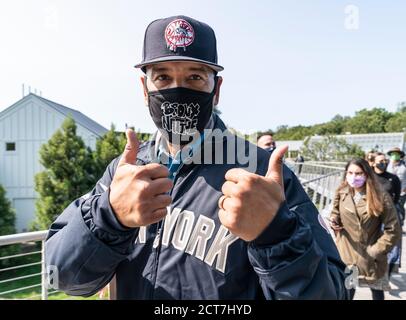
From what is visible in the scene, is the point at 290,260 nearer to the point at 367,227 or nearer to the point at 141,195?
the point at 141,195

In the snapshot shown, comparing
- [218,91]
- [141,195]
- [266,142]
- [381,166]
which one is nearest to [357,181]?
[266,142]

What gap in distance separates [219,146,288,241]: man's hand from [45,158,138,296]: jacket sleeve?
363 millimetres

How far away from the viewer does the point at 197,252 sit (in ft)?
4.10

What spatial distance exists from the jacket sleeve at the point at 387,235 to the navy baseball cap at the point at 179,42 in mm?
2808

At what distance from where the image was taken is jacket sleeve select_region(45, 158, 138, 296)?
1.10m

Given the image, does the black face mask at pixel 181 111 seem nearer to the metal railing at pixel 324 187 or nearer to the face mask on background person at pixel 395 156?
the metal railing at pixel 324 187

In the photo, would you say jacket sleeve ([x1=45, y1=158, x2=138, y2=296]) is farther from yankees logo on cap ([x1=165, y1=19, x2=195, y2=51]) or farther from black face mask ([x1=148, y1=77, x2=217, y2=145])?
yankees logo on cap ([x1=165, y1=19, x2=195, y2=51])

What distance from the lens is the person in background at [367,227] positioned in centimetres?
339

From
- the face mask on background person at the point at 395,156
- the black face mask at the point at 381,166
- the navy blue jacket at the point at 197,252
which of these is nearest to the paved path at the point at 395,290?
the black face mask at the point at 381,166

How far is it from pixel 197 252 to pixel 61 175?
12283mm

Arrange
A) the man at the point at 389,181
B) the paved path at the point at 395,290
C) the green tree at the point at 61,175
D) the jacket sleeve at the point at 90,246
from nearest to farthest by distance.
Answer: the jacket sleeve at the point at 90,246 < the paved path at the point at 395,290 < the man at the point at 389,181 < the green tree at the point at 61,175
